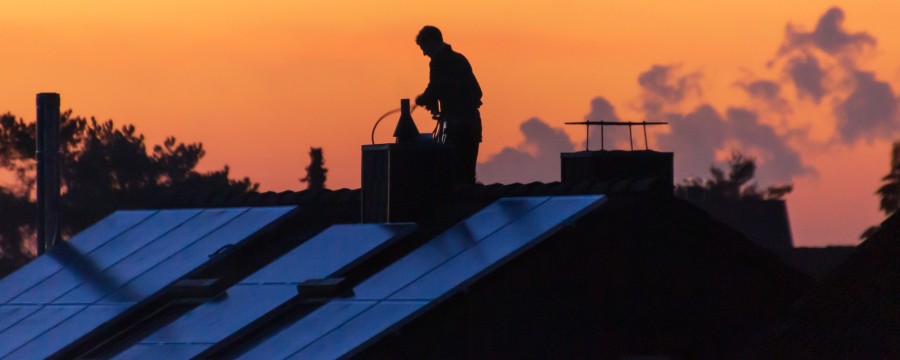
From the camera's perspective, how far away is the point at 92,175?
111 meters

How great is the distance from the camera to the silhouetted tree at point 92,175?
10469 cm

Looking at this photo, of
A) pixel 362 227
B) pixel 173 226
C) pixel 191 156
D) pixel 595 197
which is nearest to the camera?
pixel 595 197

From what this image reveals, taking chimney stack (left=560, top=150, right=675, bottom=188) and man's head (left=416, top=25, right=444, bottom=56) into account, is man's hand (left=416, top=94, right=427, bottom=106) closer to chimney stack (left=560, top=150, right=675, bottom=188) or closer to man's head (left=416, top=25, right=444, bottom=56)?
man's head (left=416, top=25, right=444, bottom=56)

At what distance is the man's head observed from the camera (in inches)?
1239

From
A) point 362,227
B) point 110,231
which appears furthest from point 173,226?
point 362,227

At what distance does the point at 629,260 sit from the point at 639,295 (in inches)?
18.4

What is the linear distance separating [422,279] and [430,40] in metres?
6.45

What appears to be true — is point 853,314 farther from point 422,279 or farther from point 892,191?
point 892,191

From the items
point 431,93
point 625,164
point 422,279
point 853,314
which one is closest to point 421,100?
point 431,93

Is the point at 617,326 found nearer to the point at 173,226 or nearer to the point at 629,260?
the point at 629,260

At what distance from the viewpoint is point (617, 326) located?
27094 mm

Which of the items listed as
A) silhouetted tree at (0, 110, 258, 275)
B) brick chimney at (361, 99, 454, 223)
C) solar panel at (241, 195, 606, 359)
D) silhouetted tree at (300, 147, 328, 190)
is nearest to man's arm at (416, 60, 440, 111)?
brick chimney at (361, 99, 454, 223)

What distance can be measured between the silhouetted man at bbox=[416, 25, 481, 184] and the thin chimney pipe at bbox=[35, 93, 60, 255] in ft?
30.3

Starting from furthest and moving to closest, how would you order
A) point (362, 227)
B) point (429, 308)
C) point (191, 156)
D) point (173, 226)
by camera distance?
point (191, 156) → point (173, 226) → point (362, 227) → point (429, 308)
